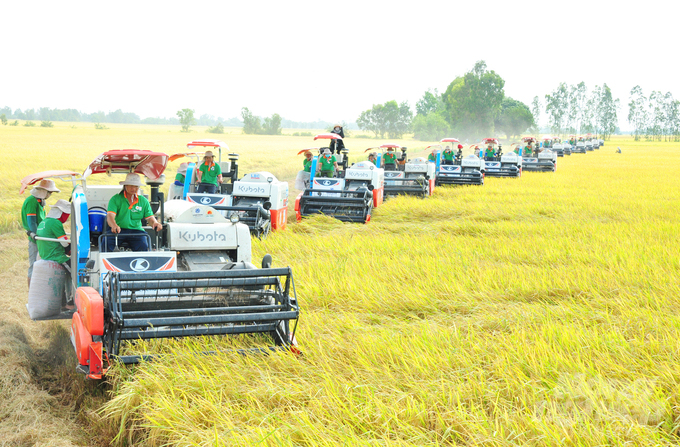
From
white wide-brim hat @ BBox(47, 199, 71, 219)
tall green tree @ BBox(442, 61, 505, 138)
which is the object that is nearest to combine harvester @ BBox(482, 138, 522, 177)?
white wide-brim hat @ BBox(47, 199, 71, 219)

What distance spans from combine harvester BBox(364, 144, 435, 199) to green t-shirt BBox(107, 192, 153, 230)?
1076 centimetres

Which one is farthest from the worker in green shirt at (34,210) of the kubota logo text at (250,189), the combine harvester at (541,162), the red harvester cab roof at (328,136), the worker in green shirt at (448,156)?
the combine harvester at (541,162)

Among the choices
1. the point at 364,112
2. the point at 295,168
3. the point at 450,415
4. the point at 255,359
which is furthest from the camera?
the point at 364,112

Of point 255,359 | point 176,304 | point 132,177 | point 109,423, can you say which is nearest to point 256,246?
point 132,177

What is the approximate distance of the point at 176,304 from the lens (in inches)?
187

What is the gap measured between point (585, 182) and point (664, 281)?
15845mm

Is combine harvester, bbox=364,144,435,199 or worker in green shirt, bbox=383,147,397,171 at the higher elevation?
worker in green shirt, bbox=383,147,397,171

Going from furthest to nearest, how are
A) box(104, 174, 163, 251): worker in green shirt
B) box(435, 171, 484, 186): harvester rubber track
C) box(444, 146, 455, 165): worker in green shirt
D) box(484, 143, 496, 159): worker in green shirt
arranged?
box(484, 143, 496, 159): worker in green shirt < box(444, 146, 455, 165): worker in green shirt < box(435, 171, 484, 186): harvester rubber track < box(104, 174, 163, 251): worker in green shirt

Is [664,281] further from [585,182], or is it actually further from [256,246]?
[585,182]

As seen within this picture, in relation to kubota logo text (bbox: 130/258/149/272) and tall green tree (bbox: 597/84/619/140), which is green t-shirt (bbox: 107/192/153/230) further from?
tall green tree (bbox: 597/84/619/140)

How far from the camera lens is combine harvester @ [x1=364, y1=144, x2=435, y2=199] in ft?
52.6

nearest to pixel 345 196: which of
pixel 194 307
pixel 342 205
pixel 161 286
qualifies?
pixel 342 205

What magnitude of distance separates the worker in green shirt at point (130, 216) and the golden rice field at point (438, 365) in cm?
128

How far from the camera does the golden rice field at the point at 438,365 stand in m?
3.24
